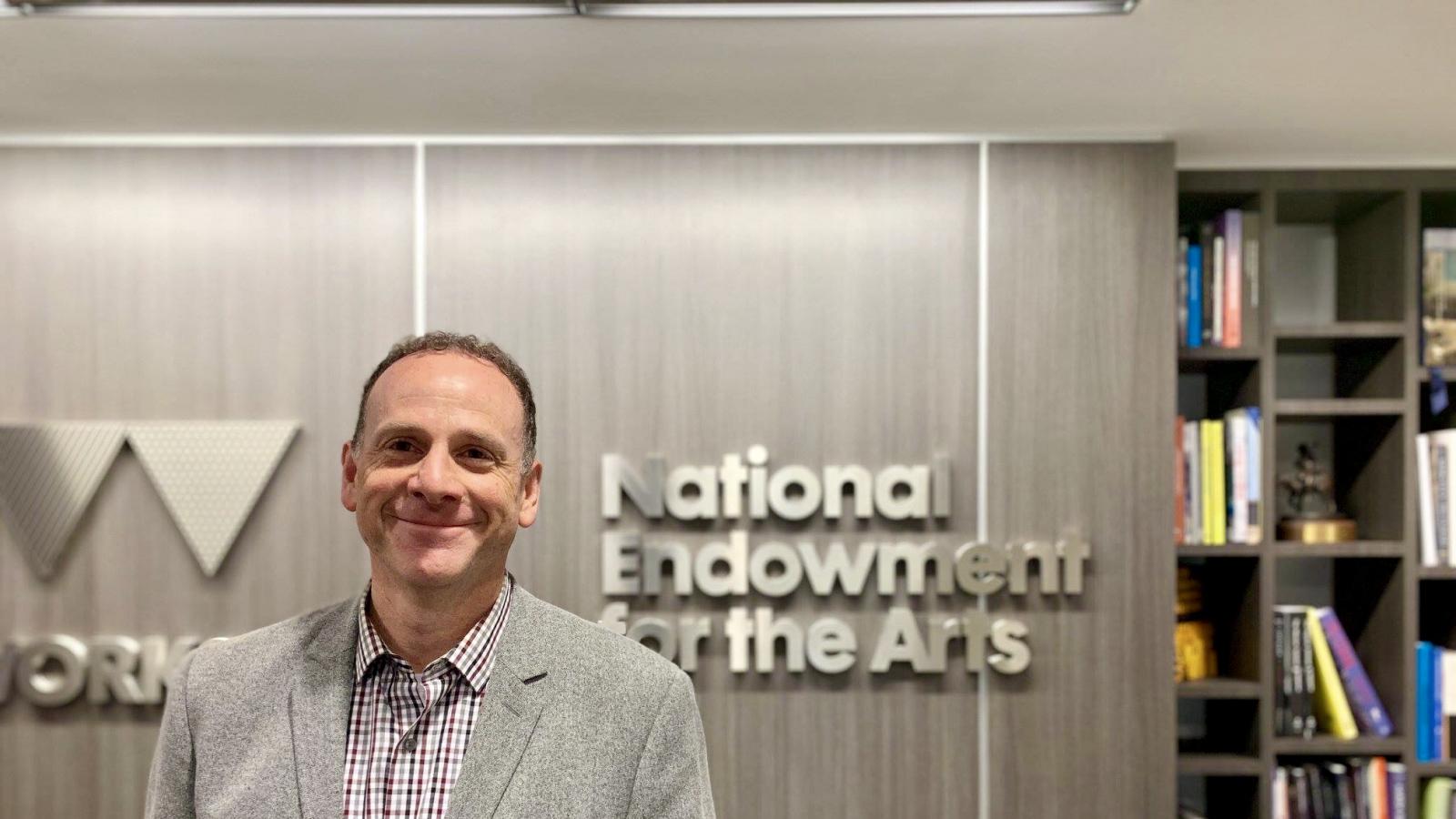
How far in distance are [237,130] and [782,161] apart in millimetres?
1451

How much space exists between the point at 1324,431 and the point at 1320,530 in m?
0.46

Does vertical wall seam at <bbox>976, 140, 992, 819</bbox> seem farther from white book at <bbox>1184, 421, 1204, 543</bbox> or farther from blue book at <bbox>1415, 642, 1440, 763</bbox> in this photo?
blue book at <bbox>1415, 642, 1440, 763</bbox>

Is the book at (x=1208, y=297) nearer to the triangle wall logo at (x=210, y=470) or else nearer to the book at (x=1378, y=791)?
the book at (x=1378, y=791)

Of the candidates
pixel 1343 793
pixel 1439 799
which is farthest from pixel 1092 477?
pixel 1439 799

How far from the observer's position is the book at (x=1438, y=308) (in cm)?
346

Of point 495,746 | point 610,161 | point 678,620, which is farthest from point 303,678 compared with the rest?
point 610,161

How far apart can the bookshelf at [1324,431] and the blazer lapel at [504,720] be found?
2375 mm

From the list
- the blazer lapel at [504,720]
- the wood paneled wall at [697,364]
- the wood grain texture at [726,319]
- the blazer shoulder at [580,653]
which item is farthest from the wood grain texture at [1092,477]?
the blazer lapel at [504,720]

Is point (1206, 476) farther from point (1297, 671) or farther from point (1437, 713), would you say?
point (1437, 713)

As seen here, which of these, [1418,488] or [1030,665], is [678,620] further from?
[1418,488]

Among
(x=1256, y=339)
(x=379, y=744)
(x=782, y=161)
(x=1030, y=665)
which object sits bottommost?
(x=1030, y=665)

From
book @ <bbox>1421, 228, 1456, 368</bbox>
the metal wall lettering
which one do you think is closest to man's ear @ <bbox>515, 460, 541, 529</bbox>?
the metal wall lettering

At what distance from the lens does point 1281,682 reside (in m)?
3.38

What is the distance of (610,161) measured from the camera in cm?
317
